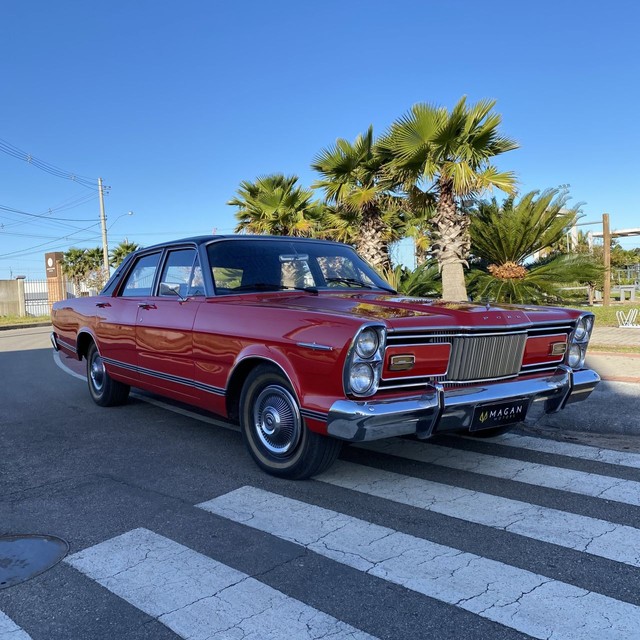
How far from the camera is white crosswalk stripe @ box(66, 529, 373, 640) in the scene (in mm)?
2438

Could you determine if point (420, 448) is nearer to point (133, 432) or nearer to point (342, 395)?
point (342, 395)

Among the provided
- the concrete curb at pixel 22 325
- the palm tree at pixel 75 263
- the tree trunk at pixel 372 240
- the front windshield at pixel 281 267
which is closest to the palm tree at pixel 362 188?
the tree trunk at pixel 372 240

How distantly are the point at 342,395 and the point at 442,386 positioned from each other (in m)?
0.65

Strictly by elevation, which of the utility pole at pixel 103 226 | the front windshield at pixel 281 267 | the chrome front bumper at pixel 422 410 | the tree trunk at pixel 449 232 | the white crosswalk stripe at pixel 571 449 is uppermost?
the utility pole at pixel 103 226

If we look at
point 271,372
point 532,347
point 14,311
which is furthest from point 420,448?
point 14,311

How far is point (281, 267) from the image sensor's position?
205 inches

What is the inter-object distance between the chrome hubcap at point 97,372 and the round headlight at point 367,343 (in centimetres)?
423

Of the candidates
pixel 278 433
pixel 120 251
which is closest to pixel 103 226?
pixel 120 251

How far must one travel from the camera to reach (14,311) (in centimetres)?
3231

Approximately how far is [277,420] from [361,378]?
2.80 feet

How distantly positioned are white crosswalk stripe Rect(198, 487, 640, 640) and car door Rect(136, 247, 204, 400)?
1.50 m

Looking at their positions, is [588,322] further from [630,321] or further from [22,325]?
[22,325]

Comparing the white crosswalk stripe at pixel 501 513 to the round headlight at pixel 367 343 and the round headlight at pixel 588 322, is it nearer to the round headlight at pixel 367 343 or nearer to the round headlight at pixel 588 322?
the round headlight at pixel 367 343

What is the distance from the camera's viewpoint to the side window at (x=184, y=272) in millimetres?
5129
